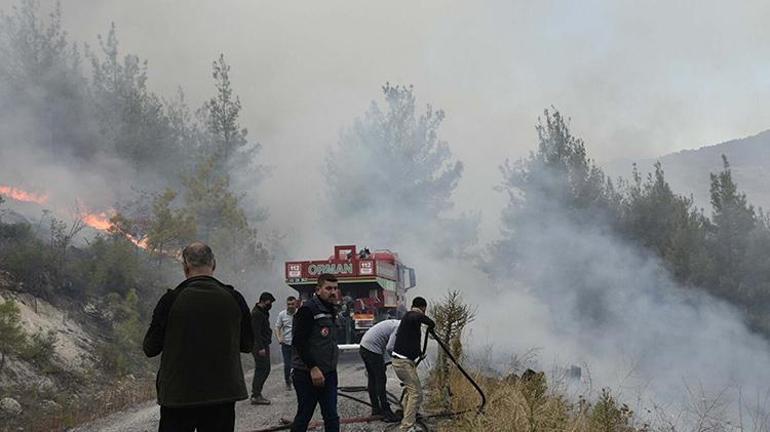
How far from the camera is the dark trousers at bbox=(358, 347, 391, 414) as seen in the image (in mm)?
6961

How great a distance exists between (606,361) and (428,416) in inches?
613

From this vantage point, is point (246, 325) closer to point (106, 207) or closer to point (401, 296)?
point (401, 296)

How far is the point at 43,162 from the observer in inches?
933

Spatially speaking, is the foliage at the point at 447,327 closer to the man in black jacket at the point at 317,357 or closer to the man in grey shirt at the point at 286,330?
the man in grey shirt at the point at 286,330

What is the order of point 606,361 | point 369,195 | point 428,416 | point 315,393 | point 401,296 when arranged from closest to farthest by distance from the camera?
point 315,393 < point 428,416 < point 401,296 < point 606,361 < point 369,195

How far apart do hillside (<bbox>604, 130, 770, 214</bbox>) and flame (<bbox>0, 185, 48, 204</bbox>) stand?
8532 centimetres

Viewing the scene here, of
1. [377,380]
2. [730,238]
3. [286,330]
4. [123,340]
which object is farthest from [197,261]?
[730,238]

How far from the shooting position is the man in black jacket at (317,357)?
4.80 metres

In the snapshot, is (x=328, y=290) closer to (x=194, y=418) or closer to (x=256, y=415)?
(x=194, y=418)

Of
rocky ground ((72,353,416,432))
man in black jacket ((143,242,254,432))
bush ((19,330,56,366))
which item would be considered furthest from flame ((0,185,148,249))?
man in black jacket ((143,242,254,432))

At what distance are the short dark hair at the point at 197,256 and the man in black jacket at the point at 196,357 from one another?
3.4 inches

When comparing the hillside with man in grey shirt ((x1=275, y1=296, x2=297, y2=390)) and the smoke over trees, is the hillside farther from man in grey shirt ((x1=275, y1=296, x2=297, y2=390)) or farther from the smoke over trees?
man in grey shirt ((x1=275, y1=296, x2=297, y2=390))

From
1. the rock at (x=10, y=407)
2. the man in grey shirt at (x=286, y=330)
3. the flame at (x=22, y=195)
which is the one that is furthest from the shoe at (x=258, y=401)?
the flame at (x=22, y=195)

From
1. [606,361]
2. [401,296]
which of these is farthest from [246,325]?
[606,361]
